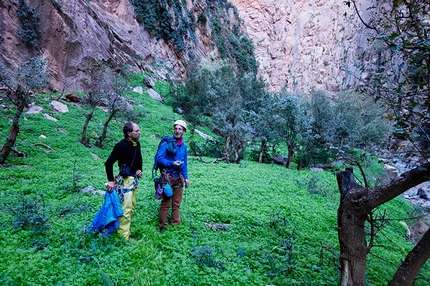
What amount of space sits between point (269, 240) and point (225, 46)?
42.4m

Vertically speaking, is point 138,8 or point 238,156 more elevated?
point 138,8

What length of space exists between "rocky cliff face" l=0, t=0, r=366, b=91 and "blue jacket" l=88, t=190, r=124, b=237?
4.03 m

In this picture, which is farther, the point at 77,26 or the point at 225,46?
the point at 225,46

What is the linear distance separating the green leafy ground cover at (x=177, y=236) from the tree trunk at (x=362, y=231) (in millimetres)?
558

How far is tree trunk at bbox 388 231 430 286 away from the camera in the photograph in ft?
10.1

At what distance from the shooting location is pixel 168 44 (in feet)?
107

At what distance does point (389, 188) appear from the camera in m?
3.07

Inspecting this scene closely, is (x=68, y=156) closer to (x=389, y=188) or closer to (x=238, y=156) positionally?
(x=238, y=156)

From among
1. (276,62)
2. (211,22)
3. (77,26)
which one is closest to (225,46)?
(211,22)

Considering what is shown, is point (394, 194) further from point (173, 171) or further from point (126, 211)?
point (126, 211)

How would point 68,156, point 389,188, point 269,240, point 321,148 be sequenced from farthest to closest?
point 321,148, point 68,156, point 269,240, point 389,188

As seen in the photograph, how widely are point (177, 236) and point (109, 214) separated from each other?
1257mm

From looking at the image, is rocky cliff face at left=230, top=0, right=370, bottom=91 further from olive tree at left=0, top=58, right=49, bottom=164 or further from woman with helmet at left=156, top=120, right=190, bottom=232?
woman with helmet at left=156, top=120, right=190, bottom=232

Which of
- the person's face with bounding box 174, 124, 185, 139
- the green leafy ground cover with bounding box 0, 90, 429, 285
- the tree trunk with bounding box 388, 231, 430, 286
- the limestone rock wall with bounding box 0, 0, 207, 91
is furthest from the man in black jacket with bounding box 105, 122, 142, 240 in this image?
the limestone rock wall with bounding box 0, 0, 207, 91
